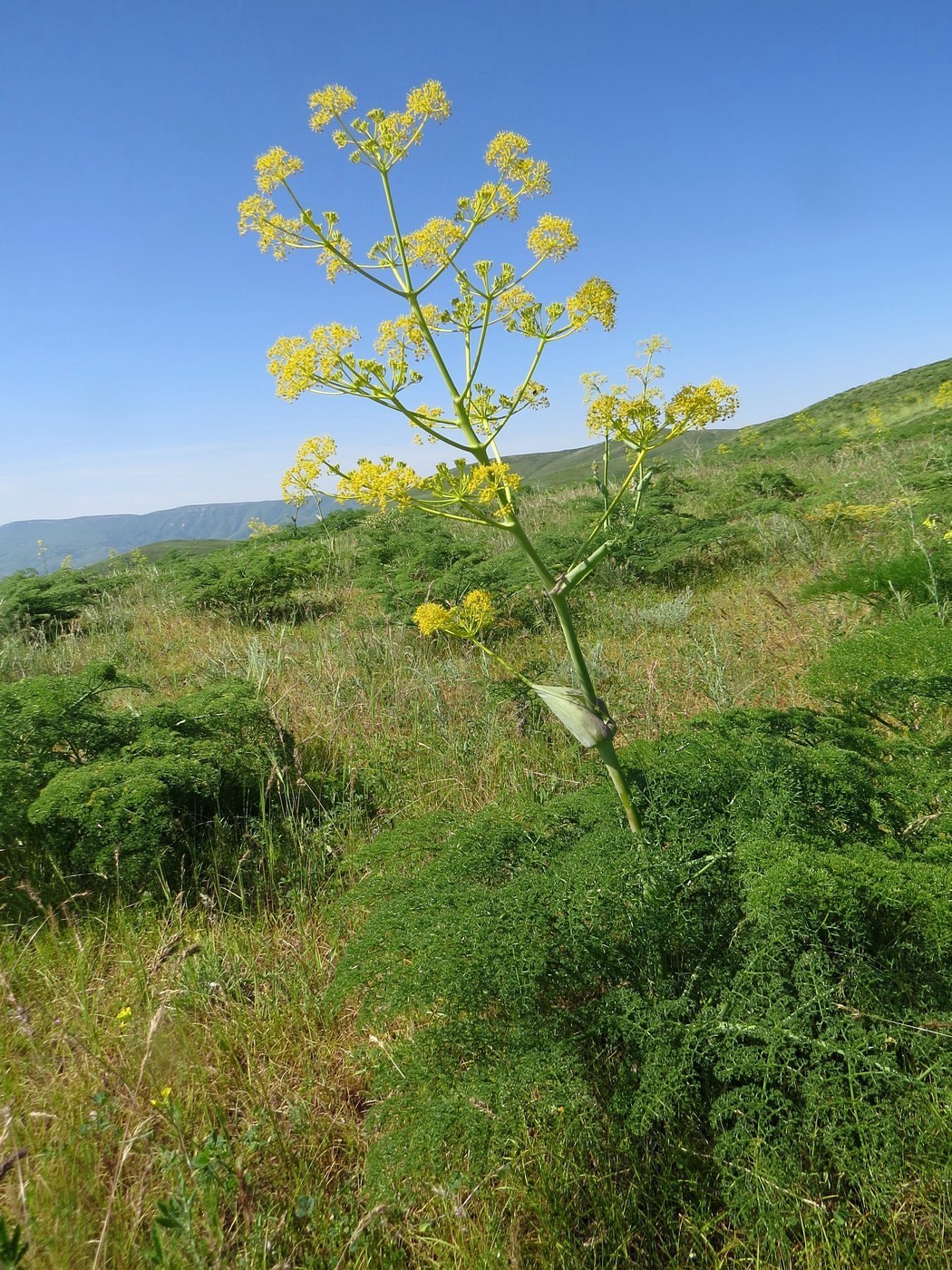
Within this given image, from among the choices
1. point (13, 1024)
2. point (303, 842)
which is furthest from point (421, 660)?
point (13, 1024)

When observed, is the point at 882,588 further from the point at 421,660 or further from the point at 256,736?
the point at 256,736

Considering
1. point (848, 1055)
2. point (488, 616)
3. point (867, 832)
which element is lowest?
point (848, 1055)

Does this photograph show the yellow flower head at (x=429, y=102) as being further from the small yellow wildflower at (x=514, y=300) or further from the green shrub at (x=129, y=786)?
the green shrub at (x=129, y=786)

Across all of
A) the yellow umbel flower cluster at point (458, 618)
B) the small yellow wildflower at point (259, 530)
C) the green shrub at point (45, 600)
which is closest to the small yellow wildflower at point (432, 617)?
the yellow umbel flower cluster at point (458, 618)

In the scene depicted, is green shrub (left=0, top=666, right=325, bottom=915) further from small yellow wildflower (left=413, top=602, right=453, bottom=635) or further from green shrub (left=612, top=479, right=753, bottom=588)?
green shrub (left=612, top=479, right=753, bottom=588)

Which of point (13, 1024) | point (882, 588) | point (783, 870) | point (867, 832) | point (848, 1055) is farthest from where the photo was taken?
point (882, 588)

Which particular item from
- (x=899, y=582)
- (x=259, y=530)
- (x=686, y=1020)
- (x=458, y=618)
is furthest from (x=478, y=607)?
(x=259, y=530)

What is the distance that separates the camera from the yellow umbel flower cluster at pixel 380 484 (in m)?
1.84

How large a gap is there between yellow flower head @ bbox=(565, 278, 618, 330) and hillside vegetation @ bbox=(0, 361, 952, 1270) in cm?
60

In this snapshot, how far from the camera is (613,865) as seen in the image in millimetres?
1765

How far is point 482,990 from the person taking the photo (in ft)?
5.27

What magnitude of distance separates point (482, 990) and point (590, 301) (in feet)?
6.02

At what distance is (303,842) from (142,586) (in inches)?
311

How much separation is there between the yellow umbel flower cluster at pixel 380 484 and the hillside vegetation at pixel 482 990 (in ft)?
1.47
